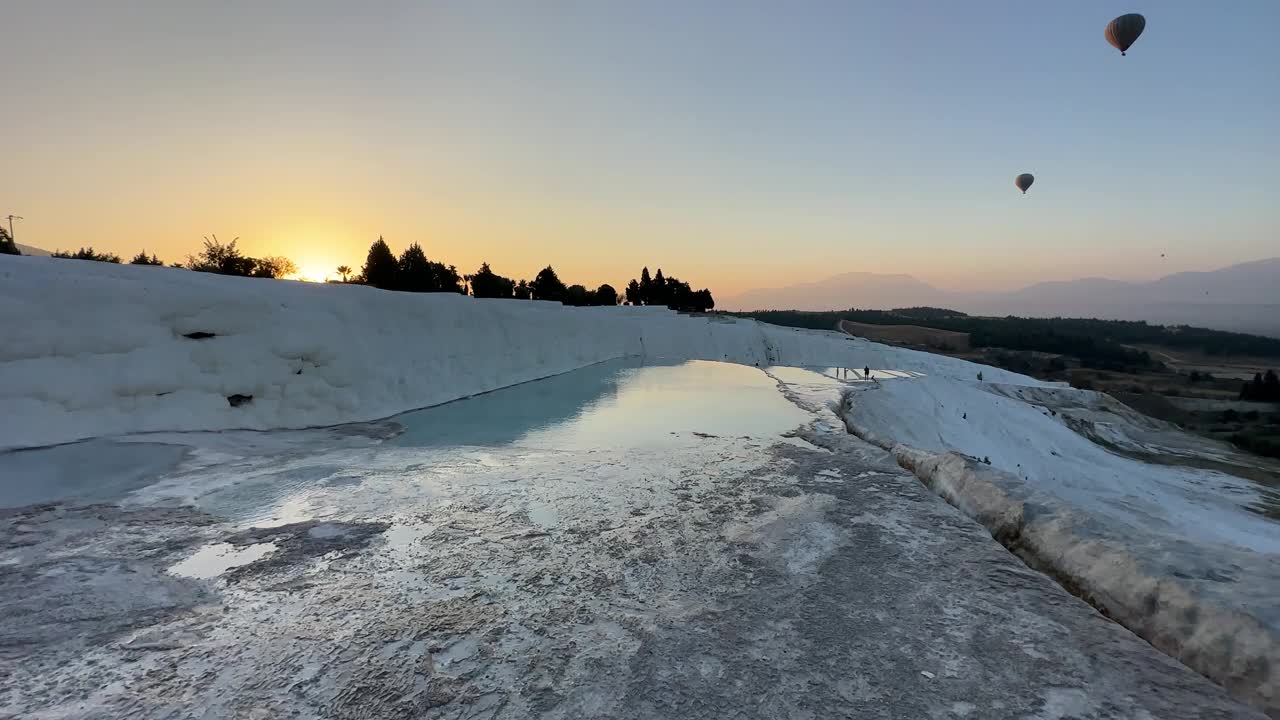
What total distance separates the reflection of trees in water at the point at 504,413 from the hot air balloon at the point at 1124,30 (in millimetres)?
27289

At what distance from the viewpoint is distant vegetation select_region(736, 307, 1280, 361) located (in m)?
88.5

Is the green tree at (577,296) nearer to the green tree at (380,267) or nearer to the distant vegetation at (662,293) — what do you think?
the distant vegetation at (662,293)

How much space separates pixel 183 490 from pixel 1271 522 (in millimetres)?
32679

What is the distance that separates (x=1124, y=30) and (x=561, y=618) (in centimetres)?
3316

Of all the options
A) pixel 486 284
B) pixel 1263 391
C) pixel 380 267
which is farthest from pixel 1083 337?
pixel 380 267

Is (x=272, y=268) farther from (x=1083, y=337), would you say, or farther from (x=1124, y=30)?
(x=1083, y=337)

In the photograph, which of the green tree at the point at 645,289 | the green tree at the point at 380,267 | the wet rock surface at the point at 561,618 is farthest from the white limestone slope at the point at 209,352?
the green tree at the point at 645,289

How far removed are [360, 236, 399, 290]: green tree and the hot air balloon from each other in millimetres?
44765

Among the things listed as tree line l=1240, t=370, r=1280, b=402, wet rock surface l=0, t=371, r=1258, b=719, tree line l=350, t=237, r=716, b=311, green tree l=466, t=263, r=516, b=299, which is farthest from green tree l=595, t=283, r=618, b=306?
Answer: tree line l=1240, t=370, r=1280, b=402

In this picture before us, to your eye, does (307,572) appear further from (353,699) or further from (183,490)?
(183,490)

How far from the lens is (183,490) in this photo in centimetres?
559

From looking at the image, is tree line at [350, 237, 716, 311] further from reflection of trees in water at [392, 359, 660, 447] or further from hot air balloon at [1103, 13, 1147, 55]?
hot air balloon at [1103, 13, 1147, 55]

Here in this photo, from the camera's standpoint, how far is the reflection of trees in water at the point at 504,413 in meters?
8.88

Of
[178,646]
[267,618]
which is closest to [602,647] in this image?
[267,618]
